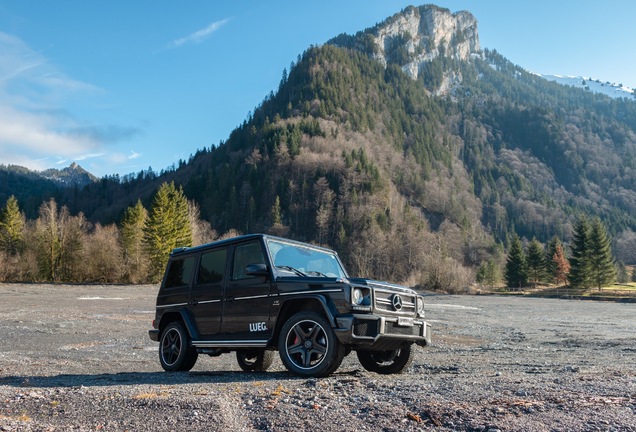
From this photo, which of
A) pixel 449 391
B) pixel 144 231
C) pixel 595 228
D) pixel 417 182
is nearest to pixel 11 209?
pixel 144 231

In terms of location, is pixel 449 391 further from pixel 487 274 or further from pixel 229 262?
pixel 487 274

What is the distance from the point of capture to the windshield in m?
8.94

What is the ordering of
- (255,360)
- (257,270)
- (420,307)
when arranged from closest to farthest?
(257,270)
(420,307)
(255,360)

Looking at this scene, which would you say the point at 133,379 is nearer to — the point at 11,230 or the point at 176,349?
the point at 176,349

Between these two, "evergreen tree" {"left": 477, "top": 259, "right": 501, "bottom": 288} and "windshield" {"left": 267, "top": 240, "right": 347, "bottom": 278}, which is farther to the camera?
"evergreen tree" {"left": 477, "top": 259, "right": 501, "bottom": 288}

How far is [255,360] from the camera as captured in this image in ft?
35.1

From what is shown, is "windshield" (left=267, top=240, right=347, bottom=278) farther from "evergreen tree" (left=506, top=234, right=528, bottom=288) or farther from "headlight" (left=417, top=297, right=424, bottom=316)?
"evergreen tree" (left=506, top=234, right=528, bottom=288)

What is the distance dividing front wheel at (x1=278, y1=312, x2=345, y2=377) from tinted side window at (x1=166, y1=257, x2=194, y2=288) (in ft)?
10.2

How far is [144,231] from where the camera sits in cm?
7212

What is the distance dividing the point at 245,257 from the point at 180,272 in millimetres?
2137

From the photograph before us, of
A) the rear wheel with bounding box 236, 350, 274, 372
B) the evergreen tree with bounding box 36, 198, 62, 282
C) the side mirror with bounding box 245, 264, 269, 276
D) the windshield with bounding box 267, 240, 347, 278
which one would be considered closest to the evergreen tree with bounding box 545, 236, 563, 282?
the evergreen tree with bounding box 36, 198, 62, 282

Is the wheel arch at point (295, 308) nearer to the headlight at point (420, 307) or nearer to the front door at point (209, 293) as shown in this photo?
the front door at point (209, 293)

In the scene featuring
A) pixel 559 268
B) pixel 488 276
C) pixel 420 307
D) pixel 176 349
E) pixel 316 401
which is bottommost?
pixel 488 276

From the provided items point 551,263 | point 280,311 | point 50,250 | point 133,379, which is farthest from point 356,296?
point 551,263
